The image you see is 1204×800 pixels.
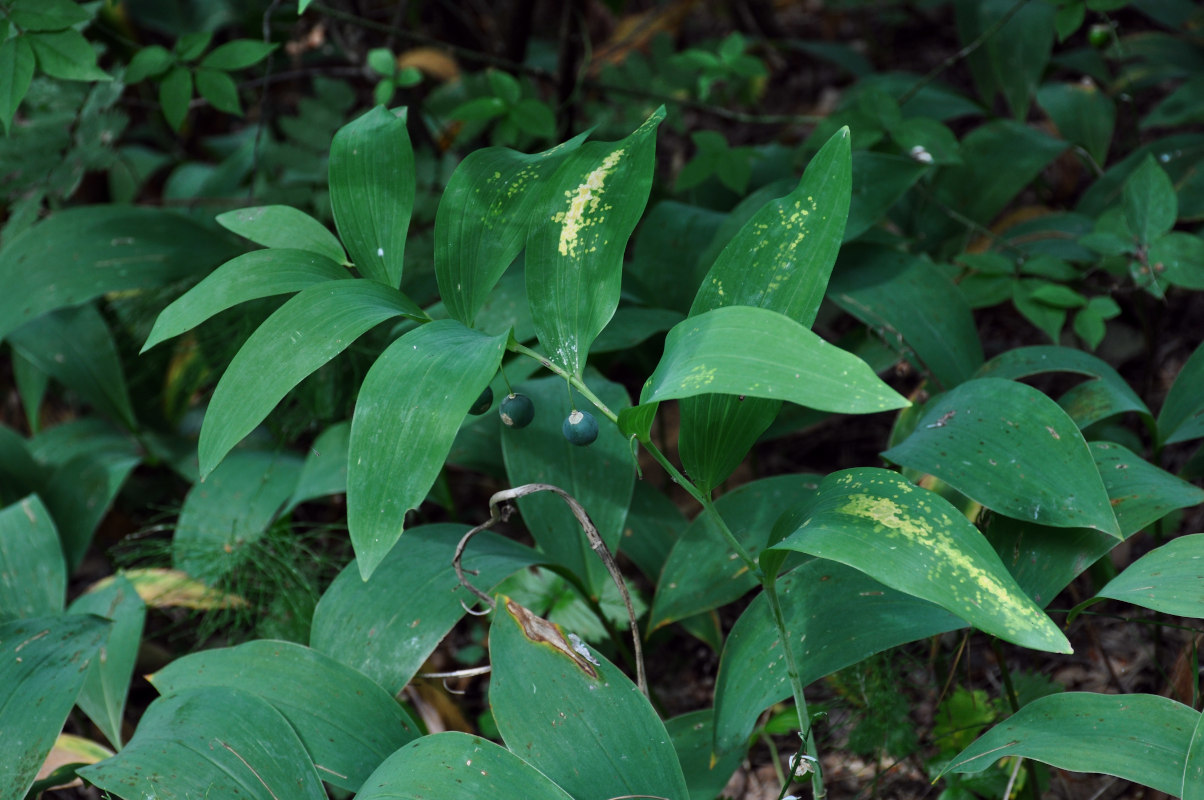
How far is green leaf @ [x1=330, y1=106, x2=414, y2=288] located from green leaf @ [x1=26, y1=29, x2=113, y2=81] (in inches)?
26.4

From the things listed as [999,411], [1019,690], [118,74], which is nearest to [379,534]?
[999,411]

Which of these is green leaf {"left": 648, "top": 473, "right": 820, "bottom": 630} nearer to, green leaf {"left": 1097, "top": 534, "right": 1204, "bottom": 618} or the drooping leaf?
green leaf {"left": 1097, "top": 534, "right": 1204, "bottom": 618}

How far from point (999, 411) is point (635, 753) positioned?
656mm

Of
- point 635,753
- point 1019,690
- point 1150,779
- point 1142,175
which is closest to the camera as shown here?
point 1150,779

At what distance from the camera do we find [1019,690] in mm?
1364

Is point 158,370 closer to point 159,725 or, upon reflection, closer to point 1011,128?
point 159,725

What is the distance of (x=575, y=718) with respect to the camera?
108 cm

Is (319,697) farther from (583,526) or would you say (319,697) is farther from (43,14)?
(43,14)

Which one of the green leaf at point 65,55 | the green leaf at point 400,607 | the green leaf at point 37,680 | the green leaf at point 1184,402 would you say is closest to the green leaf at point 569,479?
the green leaf at point 400,607

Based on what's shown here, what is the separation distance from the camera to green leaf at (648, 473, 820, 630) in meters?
1.37

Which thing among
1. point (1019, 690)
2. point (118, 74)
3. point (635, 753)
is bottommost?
point (1019, 690)

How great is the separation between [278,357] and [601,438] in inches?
25.9

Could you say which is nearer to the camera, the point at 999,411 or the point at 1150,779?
the point at 1150,779

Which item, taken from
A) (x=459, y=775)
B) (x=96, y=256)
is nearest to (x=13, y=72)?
(x=96, y=256)
